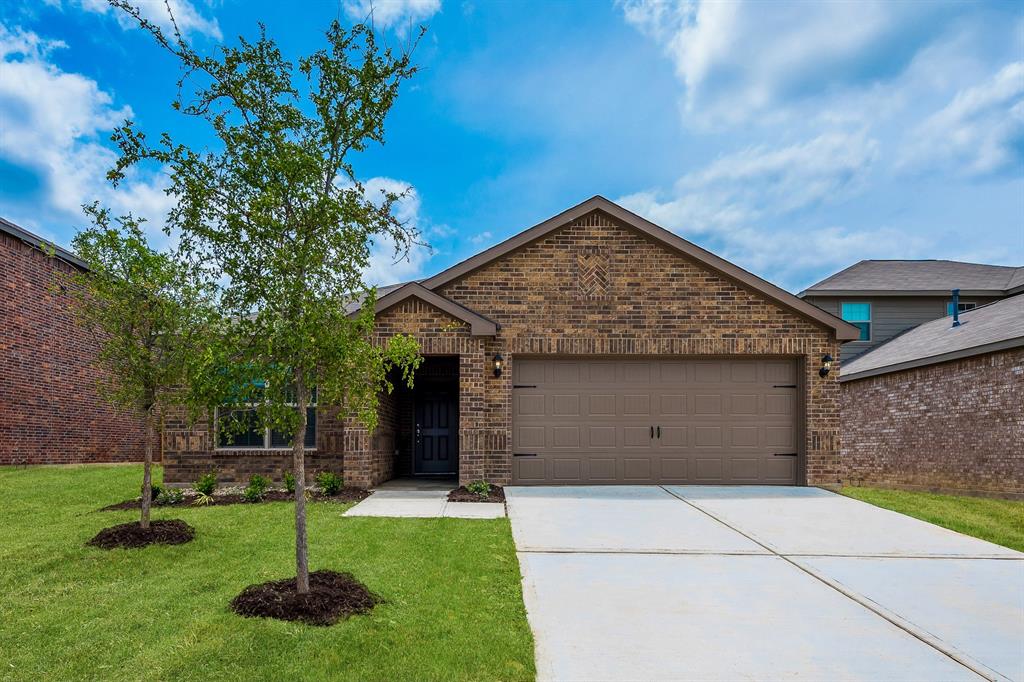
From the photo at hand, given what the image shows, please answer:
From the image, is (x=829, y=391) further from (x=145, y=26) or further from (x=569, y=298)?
(x=145, y=26)

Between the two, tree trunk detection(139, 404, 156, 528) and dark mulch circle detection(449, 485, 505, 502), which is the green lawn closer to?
tree trunk detection(139, 404, 156, 528)

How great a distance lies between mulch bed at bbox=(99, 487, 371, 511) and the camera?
988 cm

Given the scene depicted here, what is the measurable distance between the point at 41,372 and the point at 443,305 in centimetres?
1339

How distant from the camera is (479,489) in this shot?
10.8 m

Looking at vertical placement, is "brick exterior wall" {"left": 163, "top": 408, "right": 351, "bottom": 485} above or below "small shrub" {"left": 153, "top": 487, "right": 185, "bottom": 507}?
above

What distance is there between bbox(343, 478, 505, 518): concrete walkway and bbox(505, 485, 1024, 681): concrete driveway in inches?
24.5

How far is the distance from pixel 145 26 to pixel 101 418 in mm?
18248

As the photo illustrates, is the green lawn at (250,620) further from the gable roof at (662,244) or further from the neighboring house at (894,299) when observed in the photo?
the neighboring house at (894,299)

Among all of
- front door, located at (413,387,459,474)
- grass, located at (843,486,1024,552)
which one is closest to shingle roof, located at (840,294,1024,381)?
grass, located at (843,486,1024,552)

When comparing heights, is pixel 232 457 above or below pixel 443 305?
below

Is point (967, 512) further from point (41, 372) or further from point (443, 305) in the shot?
point (41, 372)

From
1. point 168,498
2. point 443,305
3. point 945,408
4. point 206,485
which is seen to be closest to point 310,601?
point 168,498

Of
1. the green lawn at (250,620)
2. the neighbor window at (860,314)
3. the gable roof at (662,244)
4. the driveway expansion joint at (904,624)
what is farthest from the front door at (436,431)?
the neighbor window at (860,314)

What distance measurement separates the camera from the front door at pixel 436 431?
49.1ft
